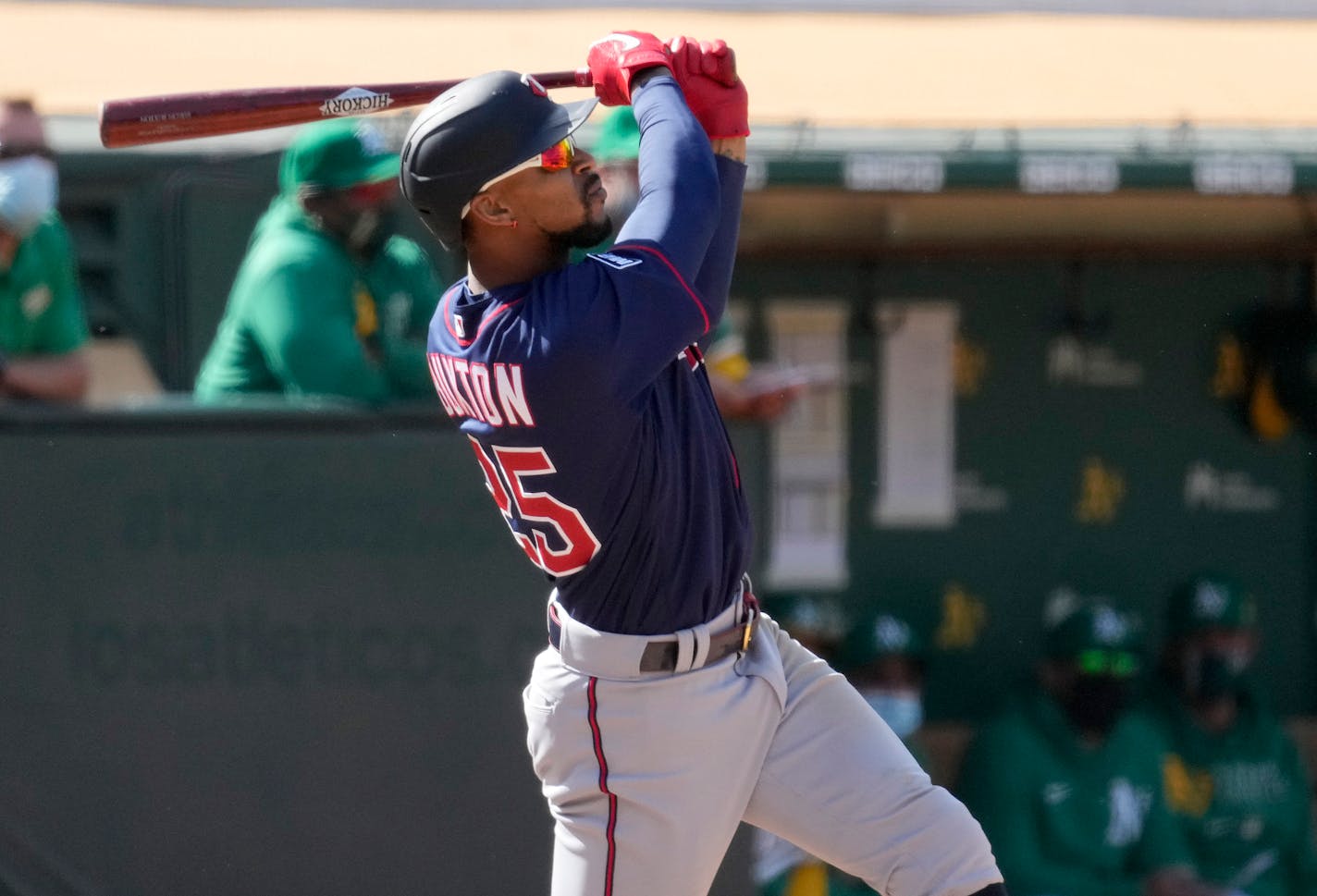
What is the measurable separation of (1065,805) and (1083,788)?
7 cm

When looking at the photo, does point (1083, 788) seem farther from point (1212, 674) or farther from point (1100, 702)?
point (1212, 674)

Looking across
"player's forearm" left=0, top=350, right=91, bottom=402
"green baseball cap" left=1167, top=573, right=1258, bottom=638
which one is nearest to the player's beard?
"player's forearm" left=0, top=350, right=91, bottom=402

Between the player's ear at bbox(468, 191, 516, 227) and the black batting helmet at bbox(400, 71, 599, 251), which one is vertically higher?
the black batting helmet at bbox(400, 71, 599, 251)

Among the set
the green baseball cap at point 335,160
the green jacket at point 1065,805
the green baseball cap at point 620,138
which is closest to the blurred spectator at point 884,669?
the green jacket at point 1065,805

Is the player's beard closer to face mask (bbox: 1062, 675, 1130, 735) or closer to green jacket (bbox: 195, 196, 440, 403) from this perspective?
green jacket (bbox: 195, 196, 440, 403)

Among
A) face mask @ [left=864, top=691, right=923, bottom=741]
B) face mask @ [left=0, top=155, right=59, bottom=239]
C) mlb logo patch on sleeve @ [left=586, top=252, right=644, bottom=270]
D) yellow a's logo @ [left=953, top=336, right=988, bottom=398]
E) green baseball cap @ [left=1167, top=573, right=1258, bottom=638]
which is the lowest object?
face mask @ [left=864, top=691, right=923, bottom=741]

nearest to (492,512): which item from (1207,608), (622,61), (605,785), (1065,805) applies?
(605,785)

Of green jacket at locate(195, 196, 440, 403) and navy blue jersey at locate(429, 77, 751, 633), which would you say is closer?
navy blue jersey at locate(429, 77, 751, 633)

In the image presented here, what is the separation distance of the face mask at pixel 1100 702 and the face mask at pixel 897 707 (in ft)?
1.40

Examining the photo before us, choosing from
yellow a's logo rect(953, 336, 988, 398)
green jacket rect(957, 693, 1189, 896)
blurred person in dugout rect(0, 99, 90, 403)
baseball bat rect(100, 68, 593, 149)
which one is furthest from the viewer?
yellow a's logo rect(953, 336, 988, 398)

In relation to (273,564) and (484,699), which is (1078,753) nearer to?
(484,699)

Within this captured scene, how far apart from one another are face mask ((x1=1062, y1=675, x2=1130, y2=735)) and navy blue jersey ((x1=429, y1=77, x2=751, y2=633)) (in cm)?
218

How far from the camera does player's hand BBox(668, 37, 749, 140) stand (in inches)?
96.0

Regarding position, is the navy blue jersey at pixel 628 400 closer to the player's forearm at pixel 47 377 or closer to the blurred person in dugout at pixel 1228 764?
the player's forearm at pixel 47 377
